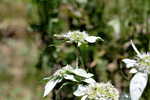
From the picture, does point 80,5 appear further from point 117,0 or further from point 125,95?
point 125,95

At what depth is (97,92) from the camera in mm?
1441

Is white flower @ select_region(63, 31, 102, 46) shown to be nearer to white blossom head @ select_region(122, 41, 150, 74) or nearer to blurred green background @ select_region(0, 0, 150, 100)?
white blossom head @ select_region(122, 41, 150, 74)

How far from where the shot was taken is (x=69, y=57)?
2689mm

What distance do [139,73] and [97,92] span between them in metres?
0.16

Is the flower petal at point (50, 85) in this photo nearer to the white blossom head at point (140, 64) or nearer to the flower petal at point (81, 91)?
the flower petal at point (81, 91)

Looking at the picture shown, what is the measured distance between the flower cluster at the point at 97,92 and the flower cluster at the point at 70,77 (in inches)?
1.2

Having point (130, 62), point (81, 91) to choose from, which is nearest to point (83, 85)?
point (81, 91)

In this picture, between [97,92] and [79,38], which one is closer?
[97,92]

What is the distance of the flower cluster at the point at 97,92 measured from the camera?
1.43m

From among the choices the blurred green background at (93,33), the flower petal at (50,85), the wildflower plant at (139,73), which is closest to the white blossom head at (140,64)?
the wildflower plant at (139,73)

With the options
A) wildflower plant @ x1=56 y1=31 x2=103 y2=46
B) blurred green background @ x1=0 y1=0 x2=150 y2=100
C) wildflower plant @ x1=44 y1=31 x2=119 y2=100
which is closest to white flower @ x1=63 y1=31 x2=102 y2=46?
wildflower plant @ x1=56 y1=31 x2=103 y2=46

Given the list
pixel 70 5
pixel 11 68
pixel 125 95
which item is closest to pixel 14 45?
pixel 11 68

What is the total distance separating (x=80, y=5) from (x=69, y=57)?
0.36 meters

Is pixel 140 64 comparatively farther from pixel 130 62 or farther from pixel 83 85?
pixel 83 85
